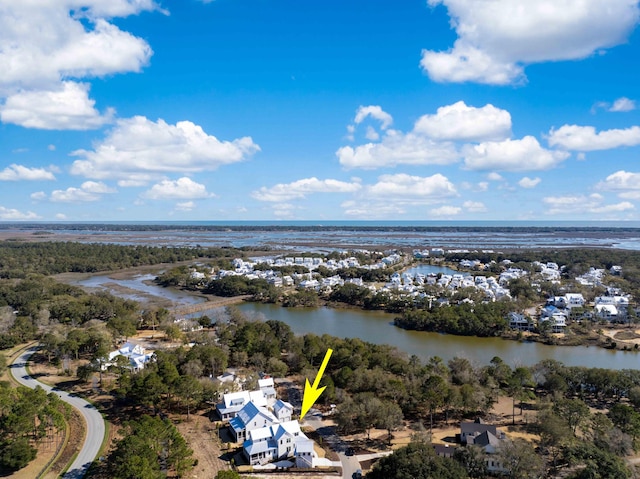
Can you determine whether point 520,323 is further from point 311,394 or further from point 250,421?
point 250,421

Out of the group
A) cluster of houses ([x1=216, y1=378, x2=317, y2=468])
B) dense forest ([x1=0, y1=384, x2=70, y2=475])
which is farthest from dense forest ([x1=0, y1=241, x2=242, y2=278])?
cluster of houses ([x1=216, y1=378, x2=317, y2=468])

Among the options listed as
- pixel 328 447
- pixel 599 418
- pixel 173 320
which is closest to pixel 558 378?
pixel 599 418

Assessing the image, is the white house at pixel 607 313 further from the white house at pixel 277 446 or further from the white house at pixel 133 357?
the white house at pixel 133 357

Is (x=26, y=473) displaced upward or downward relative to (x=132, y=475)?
downward

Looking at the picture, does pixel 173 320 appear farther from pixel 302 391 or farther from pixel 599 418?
pixel 599 418

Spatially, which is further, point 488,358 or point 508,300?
point 508,300

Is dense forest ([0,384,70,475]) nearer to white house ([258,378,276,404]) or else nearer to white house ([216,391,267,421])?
white house ([216,391,267,421])

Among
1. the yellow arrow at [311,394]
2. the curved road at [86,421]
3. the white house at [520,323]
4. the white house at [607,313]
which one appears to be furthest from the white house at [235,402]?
the white house at [607,313]
